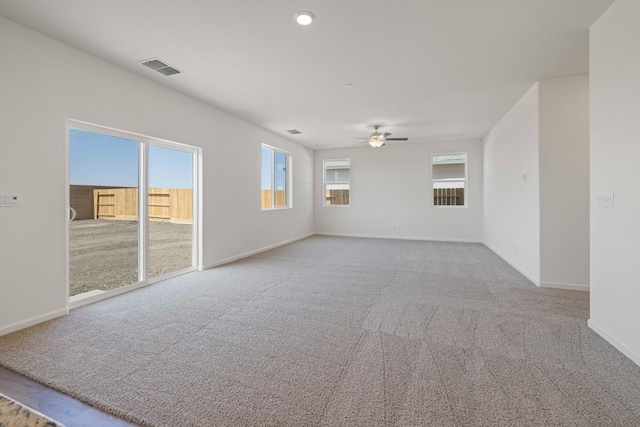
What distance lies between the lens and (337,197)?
889 cm

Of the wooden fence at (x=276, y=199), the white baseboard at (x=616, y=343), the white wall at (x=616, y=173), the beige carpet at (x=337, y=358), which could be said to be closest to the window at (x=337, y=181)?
the wooden fence at (x=276, y=199)

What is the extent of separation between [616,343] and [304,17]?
11.9ft

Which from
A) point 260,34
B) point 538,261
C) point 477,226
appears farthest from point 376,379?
point 477,226

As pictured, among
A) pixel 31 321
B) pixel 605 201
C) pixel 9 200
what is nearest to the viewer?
pixel 605 201

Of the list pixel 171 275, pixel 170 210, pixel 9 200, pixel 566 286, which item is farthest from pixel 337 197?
pixel 9 200

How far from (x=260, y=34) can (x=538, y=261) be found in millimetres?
4343

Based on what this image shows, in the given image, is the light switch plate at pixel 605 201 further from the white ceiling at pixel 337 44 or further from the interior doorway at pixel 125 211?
the interior doorway at pixel 125 211

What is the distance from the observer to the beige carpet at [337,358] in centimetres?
155

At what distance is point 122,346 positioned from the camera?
7.32 ft

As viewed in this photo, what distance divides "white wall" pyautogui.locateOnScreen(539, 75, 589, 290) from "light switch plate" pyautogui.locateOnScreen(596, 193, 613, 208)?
142cm

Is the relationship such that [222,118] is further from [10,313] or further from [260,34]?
[10,313]

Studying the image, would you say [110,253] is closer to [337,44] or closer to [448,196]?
[337,44]

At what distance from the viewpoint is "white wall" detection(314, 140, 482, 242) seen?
7535mm

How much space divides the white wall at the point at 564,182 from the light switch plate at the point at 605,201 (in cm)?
142
